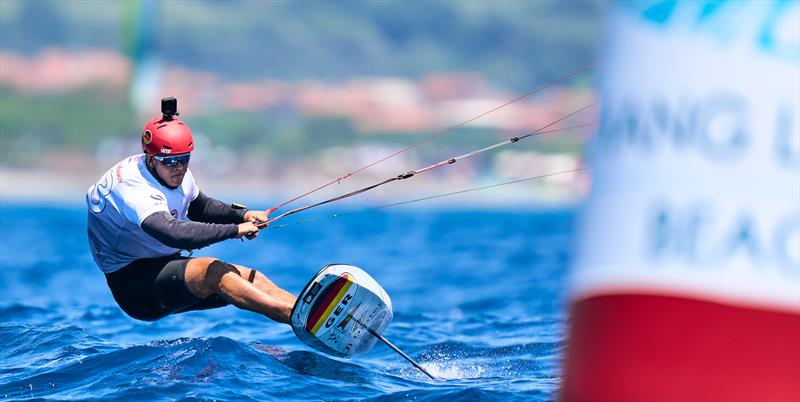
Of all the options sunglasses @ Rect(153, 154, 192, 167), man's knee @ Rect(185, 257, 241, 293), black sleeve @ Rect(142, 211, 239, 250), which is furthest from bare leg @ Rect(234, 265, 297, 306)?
sunglasses @ Rect(153, 154, 192, 167)

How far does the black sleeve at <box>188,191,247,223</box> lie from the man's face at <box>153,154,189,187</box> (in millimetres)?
669

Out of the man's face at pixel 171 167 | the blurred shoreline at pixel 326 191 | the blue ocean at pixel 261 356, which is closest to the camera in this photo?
the blue ocean at pixel 261 356

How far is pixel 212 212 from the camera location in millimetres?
7285

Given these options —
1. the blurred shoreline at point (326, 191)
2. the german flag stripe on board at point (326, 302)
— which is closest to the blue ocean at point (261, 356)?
the german flag stripe on board at point (326, 302)

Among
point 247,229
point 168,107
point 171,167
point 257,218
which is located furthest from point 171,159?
point 257,218

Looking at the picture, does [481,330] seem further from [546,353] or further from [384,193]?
[384,193]

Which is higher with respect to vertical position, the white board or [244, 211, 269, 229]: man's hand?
Answer: [244, 211, 269, 229]: man's hand

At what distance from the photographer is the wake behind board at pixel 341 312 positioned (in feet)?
21.2

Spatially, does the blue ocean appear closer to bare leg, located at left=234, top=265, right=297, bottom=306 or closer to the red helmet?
bare leg, located at left=234, top=265, right=297, bottom=306

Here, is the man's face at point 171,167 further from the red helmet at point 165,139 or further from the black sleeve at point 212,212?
the black sleeve at point 212,212

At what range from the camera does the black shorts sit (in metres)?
6.65

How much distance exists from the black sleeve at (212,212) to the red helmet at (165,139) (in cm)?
86

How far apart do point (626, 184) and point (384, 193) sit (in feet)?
341

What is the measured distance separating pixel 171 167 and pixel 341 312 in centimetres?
125
